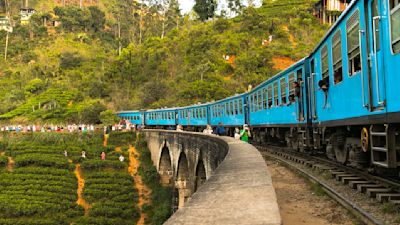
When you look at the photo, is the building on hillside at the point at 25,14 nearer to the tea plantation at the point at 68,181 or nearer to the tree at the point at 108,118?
the tree at the point at 108,118

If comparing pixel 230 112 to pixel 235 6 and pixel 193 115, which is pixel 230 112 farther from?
pixel 235 6

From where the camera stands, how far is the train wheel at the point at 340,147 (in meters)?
7.56

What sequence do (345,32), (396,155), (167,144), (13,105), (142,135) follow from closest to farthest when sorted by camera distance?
(396,155), (345,32), (167,144), (142,135), (13,105)

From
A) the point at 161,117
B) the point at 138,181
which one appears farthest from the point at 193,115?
the point at 161,117

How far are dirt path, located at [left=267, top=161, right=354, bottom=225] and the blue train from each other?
2.66 feet

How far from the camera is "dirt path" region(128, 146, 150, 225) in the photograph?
27.1m

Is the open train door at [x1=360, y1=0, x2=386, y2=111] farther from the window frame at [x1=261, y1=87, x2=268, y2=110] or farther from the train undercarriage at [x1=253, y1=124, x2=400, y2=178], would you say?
the window frame at [x1=261, y1=87, x2=268, y2=110]

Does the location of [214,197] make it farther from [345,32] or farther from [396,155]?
[345,32]

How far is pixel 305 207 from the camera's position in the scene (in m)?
5.74

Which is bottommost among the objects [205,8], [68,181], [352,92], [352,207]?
[68,181]

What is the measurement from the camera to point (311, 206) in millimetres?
5781

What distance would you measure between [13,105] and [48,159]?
2896 cm

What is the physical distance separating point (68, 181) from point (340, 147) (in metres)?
24.9

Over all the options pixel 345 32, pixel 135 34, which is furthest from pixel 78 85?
pixel 345 32
